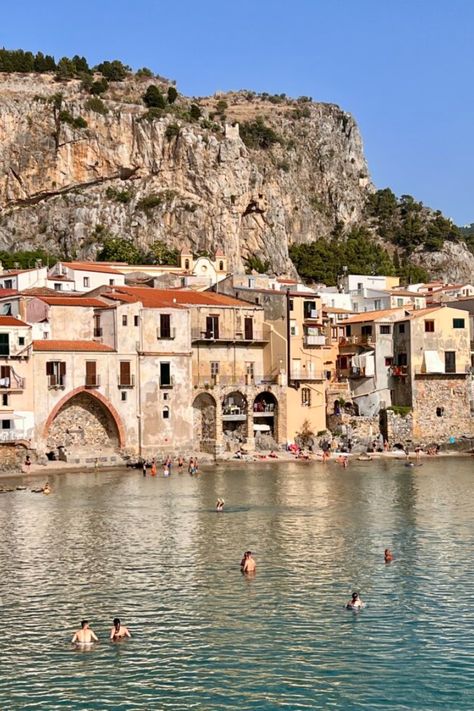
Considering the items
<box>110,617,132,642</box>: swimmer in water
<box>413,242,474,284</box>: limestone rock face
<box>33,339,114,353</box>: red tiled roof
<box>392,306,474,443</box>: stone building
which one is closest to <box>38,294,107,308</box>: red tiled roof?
<box>33,339,114,353</box>: red tiled roof

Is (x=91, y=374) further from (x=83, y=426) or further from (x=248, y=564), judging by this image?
(x=248, y=564)

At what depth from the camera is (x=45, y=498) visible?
5234cm

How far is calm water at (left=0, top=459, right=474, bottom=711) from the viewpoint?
78.2ft

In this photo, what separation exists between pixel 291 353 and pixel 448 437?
47.2ft

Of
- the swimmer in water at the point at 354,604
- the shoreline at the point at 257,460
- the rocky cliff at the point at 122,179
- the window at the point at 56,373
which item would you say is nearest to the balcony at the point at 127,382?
the window at the point at 56,373

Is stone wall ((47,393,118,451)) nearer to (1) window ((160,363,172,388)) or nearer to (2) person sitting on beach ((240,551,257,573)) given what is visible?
(1) window ((160,363,172,388))

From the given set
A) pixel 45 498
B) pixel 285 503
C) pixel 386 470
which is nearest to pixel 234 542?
pixel 285 503

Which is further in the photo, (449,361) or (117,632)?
(449,361)

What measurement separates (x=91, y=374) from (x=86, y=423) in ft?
11.5

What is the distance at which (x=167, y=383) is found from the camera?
6969 cm

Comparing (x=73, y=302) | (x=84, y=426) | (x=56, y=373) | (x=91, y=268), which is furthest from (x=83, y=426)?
(x=91, y=268)

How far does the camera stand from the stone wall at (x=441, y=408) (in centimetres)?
8031

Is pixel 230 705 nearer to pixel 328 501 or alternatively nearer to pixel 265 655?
pixel 265 655

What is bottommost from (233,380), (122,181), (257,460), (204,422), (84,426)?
(257,460)
